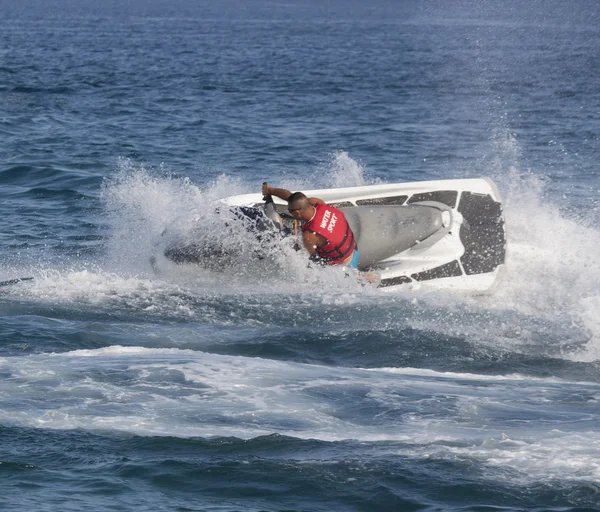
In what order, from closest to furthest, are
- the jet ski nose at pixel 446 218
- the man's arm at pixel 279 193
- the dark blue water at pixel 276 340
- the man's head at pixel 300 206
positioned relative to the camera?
the dark blue water at pixel 276 340
the man's head at pixel 300 206
the man's arm at pixel 279 193
the jet ski nose at pixel 446 218

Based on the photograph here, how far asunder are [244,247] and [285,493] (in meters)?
4.87

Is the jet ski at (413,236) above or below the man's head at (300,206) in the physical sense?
below

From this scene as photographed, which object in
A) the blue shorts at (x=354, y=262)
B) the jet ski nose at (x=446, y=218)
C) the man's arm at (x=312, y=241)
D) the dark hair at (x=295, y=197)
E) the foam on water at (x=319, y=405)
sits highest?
the dark hair at (x=295, y=197)

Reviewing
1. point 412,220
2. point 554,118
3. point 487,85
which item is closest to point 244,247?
point 412,220

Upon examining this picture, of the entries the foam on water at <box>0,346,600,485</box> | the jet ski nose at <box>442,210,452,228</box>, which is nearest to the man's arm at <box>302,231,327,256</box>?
the jet ski nose at <box>442,210,452,228</box>

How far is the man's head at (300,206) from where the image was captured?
9.73m

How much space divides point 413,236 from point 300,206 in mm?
1570

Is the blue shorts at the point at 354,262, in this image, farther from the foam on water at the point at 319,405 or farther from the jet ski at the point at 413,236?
the foam on water at the point at 319,405

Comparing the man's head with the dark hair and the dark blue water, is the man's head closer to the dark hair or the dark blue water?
the dark hair

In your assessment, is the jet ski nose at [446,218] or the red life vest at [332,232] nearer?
the red life vest at [332,232]

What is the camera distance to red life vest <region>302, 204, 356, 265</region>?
9.90m

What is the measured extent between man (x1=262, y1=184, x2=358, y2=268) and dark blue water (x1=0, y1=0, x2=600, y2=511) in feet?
0.74

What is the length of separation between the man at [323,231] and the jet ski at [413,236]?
0.23 meters

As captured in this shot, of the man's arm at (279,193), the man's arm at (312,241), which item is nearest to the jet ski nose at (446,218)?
the man's arm at (279,193)
